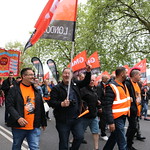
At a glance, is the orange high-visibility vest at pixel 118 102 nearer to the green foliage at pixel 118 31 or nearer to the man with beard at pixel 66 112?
the man with beard at pixel 66 112

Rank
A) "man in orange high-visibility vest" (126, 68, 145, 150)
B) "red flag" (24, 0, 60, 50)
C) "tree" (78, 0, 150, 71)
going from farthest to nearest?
1. "tree" (78, 0, 150, 71)
2. "man in orange high-visibility vest" (126, 68, 145, 150)
3. "red flag" (24, 0, 60, 50)

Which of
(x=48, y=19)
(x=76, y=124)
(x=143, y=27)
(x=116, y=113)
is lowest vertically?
(x=76, y=124)

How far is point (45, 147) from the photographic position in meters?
4.97

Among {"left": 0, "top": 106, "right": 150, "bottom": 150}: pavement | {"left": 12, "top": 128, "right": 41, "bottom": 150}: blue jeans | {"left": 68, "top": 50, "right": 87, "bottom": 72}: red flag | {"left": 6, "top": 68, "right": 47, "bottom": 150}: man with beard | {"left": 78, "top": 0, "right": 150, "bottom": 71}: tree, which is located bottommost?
{"left": 0, "top": 106, "right": 150, "bottom": 150}: pavement

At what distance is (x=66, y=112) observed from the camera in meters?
3.50

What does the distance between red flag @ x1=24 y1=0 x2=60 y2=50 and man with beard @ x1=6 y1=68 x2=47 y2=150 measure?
1.96 feet

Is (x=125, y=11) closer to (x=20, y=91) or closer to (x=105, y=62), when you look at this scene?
(x=105, y=62)

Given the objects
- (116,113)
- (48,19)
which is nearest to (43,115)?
(116,113)

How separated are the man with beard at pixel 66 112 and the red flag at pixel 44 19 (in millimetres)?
770

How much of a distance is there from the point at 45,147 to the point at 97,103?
165cm

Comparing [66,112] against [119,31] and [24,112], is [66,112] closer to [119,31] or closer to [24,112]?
[24,112]

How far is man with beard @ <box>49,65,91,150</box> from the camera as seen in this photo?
347cm

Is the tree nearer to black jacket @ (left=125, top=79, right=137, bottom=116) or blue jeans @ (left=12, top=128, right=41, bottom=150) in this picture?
black jacket @ (left=125, top=79, right=137, bottom=116)

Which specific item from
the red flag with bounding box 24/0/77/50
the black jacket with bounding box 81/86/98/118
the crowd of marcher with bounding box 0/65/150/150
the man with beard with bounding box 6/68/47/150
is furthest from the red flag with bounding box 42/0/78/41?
the black jacket with bounding box 81/86/98/118
